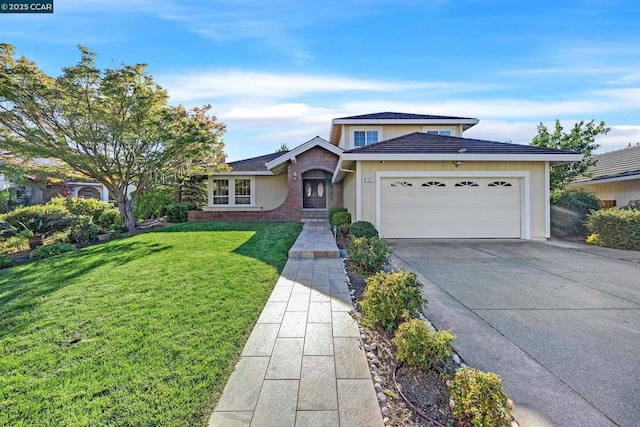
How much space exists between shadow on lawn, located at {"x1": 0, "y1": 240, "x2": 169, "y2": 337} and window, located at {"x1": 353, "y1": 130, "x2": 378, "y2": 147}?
1194 centimetres

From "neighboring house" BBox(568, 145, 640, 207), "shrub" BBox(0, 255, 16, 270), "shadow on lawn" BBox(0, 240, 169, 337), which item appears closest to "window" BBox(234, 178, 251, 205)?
"shadow on lawn" BBox(0, 240, 169, 337)

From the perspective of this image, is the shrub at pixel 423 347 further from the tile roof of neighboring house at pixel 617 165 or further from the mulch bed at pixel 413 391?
the tile roof of neighboring house at pixel 617 165

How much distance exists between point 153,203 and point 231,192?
14.3 ft

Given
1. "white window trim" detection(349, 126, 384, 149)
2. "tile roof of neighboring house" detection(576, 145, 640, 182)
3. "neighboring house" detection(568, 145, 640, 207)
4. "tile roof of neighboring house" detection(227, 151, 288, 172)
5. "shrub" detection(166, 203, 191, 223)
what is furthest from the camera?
"tile roof of neighboring house" detection(227, 151, 288, 172)

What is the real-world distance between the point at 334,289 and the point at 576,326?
3.20 m

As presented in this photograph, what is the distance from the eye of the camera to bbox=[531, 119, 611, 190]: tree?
15289 mm

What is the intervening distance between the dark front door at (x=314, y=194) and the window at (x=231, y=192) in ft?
11.5

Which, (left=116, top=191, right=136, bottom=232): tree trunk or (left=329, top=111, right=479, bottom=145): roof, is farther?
(left=329, top=111, right=479, bottom=145): roof

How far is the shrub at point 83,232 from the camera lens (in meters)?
10.1

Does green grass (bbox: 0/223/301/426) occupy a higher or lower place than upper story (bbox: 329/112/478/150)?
lower

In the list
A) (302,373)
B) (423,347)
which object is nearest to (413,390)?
(423,347)

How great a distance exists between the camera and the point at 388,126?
17.1 meters

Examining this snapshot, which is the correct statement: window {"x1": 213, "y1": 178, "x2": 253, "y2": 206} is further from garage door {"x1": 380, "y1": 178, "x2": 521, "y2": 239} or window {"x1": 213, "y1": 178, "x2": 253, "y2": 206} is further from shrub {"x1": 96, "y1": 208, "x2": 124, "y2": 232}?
garage door {"x1": 380, "y1": 178, "x2": 521, "y2": 239}

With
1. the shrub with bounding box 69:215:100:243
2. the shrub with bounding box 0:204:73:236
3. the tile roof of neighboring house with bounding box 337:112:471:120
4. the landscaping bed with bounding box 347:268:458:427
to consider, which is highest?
the tile roof of neighboring house with bounding box 337:112:471:120
